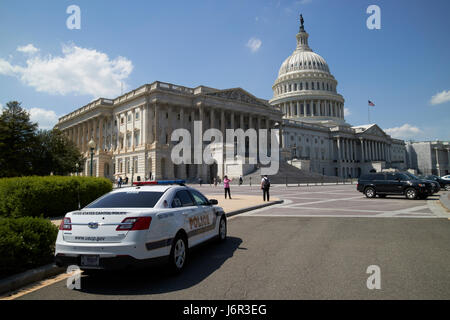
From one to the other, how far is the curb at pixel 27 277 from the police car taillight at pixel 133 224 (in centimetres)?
193

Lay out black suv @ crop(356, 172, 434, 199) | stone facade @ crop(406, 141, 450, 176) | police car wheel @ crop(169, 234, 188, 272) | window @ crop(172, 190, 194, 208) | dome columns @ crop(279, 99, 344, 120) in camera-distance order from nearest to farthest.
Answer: police car wheel @ crop(169, 234, 188, 272) < window @ crop(172, 190, 194, 208) < black suv @ crop(356, 172, 434, 199) < dome columns @ crop(279, 99, 344, 120) < stone facade @ crop(406, 141, 450, 176)

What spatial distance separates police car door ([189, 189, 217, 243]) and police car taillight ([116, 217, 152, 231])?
1.52 meters

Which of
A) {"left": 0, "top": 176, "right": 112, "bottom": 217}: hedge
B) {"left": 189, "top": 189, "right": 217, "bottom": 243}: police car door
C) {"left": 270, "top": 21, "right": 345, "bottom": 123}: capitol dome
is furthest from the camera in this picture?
{"left": 270, "top": 21, "right": 345, "bottom": 123}: capitol dome

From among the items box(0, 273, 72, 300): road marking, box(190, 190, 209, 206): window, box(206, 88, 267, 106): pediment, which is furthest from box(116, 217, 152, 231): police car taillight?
box(206, 88, 267, 106): pediment

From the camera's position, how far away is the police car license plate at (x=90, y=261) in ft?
15.2

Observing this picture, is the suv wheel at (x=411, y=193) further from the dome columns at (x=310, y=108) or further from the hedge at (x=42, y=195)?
the dome columns at (x=310, y=108)

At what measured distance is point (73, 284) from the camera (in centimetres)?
501

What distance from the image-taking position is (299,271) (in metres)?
5.34

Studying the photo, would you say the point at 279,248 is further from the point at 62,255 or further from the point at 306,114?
the point at 306,114

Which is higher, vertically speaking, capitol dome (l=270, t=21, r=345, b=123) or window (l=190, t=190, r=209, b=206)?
capitol dome (l=270, t=21, r=345, b=123)

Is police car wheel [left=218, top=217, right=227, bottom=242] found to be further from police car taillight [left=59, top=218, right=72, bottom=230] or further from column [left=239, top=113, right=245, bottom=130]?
column [left=239, top=113, right=245, bottom=130]

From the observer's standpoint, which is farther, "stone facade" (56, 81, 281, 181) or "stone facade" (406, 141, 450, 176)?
"stone facade" (406, 141, 450, 176)

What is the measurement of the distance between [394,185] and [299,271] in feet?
61.7

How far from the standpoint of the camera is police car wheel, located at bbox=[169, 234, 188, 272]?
5.24 metres
